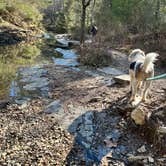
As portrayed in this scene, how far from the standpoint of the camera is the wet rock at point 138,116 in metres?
5.82

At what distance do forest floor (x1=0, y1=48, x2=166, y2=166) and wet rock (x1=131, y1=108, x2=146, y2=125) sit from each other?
0.34ft

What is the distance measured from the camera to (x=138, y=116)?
5.87 metres

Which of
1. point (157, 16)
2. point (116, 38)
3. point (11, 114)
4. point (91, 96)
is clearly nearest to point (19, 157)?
point (11, 114)

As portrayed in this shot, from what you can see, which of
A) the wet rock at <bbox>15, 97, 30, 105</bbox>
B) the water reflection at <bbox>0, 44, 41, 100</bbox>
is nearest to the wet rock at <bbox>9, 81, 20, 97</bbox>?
the water reflection at <bbox>0, 44, 41, 100</bbox>

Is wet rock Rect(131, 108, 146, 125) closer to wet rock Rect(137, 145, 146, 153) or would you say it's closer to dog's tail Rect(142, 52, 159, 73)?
wet rock Rect(137, 145, 146, 153)

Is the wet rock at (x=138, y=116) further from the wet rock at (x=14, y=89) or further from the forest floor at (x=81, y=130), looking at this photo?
the wet rock at (x=14, y=89)

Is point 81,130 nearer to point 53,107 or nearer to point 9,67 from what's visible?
point 53,107

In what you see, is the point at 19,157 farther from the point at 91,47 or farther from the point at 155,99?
the point at 91,47

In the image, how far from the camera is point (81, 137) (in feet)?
19.5

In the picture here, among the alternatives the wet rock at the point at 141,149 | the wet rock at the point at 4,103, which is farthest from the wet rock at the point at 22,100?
the wet rock at the point at 141,149

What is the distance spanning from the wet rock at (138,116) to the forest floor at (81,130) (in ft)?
0.34

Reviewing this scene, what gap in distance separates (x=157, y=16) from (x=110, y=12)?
15.9 ft

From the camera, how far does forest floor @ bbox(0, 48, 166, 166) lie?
17.3 ft

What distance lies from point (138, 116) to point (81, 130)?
3.86 ft
